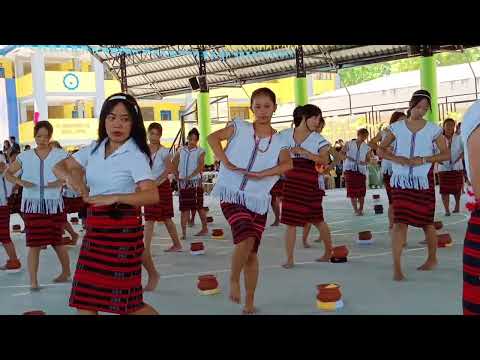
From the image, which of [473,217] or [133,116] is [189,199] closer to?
A: [133,116]

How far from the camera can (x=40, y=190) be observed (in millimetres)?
5660

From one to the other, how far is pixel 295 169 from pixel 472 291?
12.4 ft

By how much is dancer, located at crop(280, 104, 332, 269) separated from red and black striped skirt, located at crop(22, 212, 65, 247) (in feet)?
6.57

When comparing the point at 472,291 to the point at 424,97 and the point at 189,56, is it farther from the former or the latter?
the point at 189,56

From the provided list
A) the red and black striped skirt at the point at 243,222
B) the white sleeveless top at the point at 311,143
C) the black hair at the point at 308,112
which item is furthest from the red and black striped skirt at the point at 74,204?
the red and black striped skirt at the point at 243,222

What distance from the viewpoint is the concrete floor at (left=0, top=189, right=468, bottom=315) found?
459 centimetres

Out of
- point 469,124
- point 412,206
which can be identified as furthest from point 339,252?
point 469,124

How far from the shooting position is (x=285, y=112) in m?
28.7

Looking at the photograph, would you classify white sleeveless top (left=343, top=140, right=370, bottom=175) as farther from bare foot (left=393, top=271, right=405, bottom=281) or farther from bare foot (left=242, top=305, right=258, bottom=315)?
bare foot (left=242, top=305, right=258, bottom=315)

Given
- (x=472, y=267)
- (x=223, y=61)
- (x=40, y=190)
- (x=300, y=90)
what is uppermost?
(x=223, y=61)

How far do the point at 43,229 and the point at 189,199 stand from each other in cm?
370

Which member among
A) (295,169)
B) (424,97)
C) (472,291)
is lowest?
(472,291)
